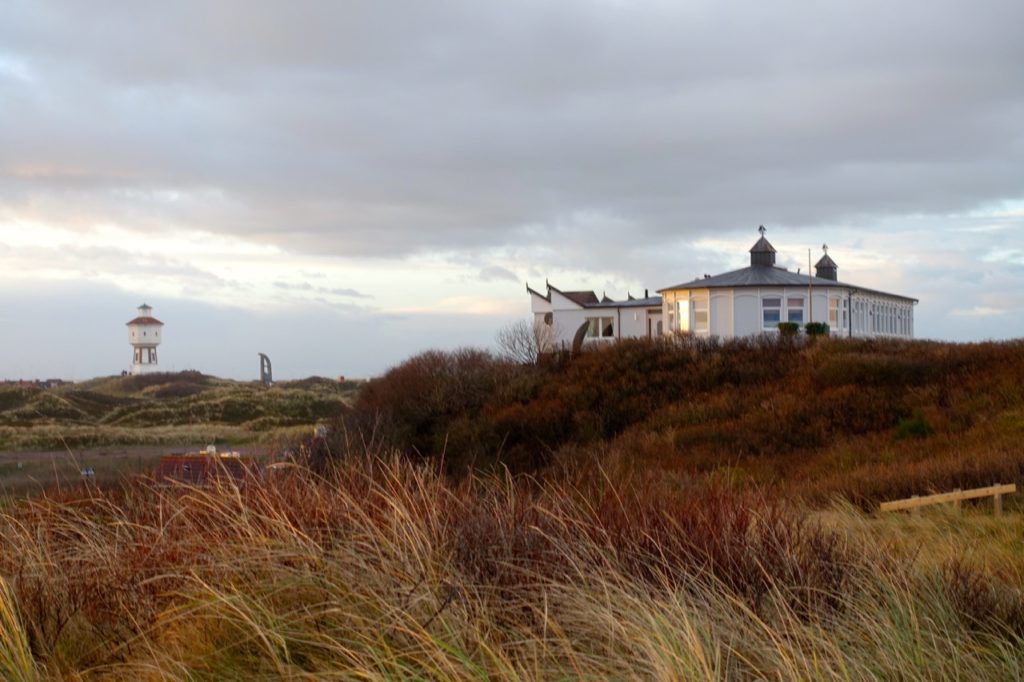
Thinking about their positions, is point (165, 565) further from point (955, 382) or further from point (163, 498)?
point (955, 382)

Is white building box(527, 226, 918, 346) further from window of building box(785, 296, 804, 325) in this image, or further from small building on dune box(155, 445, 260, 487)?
small building on dune box(155, 445, 260, 487)

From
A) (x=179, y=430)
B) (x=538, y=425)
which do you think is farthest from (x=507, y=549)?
(x=179, y=430)

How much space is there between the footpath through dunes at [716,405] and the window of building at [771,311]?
10.7 meters

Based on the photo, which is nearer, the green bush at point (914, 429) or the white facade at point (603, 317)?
the green bush at point (914, 429)

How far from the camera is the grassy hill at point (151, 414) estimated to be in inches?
1778

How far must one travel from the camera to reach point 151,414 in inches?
2468

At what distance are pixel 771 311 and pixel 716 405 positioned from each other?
1797 cm

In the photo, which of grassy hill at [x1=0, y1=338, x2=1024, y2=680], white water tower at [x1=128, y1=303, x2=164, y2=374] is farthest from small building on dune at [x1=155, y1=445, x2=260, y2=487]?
white water tower at [x1=128, y1=303, x2=164, y2=374]

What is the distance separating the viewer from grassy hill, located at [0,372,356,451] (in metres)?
45.2

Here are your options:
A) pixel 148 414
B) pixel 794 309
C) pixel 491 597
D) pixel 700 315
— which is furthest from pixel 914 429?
pixel 148 414

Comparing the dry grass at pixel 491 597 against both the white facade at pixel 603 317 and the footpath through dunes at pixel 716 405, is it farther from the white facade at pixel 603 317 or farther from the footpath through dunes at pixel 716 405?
the white facade at pixel 603 317

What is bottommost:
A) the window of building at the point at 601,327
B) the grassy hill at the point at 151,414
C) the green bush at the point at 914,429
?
the grassy hill at the point at 151,414

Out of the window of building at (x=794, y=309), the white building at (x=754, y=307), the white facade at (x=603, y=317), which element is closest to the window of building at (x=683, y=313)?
the white building at (x=754, y=307)

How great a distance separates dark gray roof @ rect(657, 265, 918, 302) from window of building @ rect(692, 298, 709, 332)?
701 millimetres
